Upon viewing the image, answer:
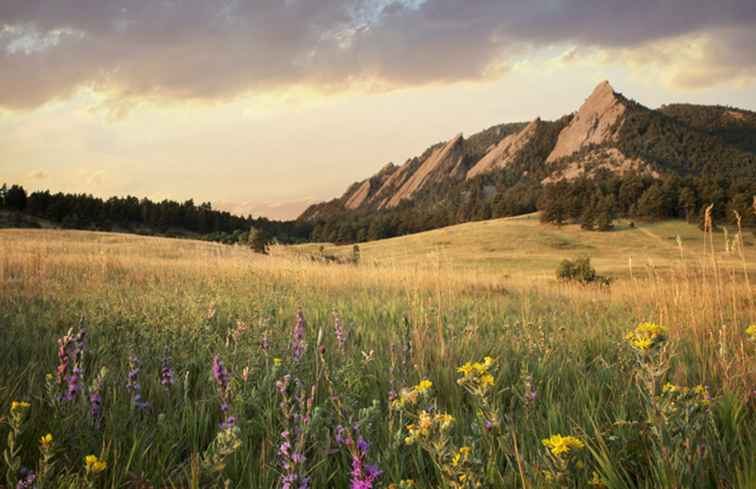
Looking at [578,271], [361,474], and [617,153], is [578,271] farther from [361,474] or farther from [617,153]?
[617,153]

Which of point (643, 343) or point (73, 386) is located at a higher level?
point (643, 343)

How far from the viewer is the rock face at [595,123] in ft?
562

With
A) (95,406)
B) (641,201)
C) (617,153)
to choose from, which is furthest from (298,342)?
(617,153)

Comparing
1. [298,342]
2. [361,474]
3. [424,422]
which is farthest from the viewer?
[298,342]

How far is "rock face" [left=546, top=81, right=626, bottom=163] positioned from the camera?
171 metres

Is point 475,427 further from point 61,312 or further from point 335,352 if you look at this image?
point 61,312

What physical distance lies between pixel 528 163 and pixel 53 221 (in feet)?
554

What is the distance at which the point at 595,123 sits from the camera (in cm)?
18150

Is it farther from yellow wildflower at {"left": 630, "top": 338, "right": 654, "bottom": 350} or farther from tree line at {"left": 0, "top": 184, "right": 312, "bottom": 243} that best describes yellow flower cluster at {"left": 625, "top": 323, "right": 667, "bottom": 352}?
tree line at {"left": 0, "top": 184, "right": 312, "bottom": 243}

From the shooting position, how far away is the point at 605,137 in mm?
168500

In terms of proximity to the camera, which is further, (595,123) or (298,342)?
(595,123)

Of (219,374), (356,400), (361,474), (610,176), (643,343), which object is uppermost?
(610,176)

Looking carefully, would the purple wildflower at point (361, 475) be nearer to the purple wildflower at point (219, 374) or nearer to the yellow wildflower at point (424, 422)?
the yellow wildflower at point (424, 422)

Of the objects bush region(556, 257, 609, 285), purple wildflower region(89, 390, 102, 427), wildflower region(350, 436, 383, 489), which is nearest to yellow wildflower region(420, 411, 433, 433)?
wildflower region(350, 436, 383, 489)
